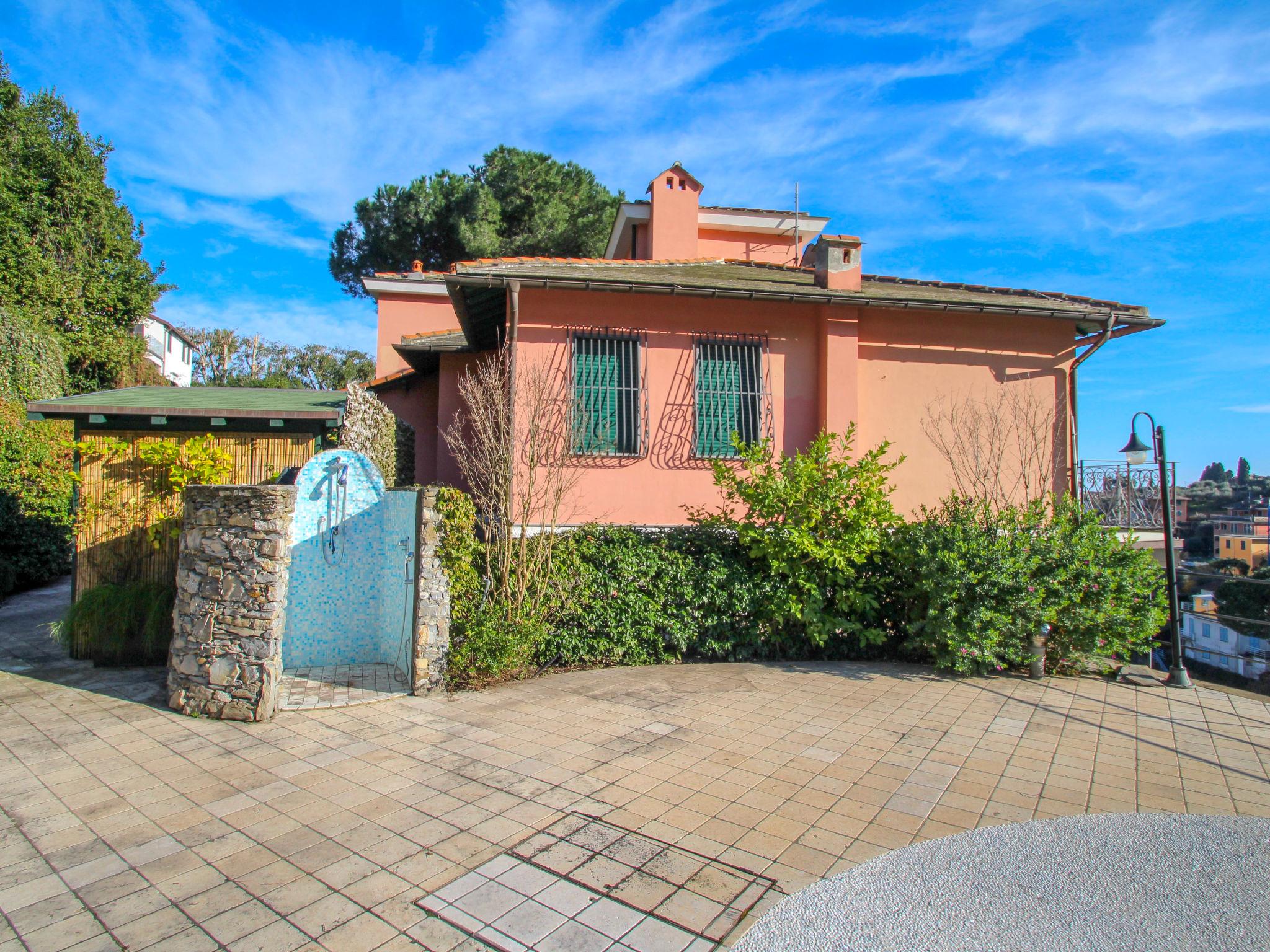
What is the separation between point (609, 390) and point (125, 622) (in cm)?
654

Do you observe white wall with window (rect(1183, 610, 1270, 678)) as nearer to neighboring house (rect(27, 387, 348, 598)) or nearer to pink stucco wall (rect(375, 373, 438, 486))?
neighboring house (rect(27, 387, 348, 598))

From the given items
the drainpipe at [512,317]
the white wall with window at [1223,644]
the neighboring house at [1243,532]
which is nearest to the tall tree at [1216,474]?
the neighboring house at [1243,532]

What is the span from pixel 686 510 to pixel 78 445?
7.29m

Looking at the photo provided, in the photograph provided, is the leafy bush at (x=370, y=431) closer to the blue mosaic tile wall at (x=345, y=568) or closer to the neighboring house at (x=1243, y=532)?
the blue mosaic tile wall at (x=345, y=568)

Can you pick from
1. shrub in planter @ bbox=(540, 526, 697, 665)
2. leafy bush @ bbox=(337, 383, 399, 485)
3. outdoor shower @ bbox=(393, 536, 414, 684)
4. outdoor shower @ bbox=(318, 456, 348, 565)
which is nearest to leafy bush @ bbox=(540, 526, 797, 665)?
shrub in planter @ bbox=(540, 526, 697, 665)

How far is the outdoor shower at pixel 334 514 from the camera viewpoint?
25.3 feet

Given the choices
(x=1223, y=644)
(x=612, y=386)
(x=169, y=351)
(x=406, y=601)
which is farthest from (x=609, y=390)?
(x=169, y=351)

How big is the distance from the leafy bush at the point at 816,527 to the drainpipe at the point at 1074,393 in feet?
15.0

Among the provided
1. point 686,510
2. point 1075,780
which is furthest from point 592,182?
point 1075,780

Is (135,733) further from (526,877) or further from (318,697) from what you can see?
(526,877)

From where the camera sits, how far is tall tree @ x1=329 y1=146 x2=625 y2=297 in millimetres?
21719

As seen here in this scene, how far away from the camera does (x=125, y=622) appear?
25.2ft

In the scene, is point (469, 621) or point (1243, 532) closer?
point (469, 621)

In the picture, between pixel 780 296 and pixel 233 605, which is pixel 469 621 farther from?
pixel 780 296
